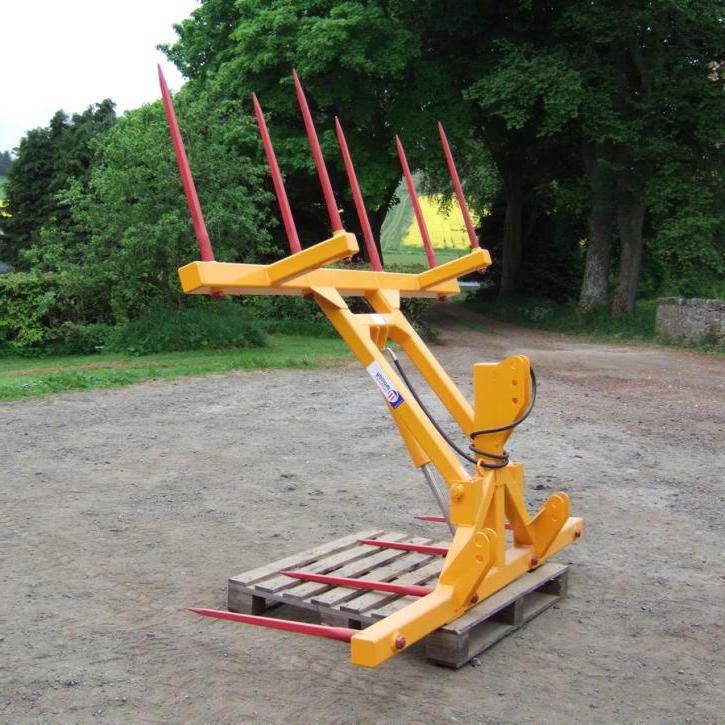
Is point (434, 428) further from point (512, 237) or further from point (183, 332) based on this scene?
point (512, 237)

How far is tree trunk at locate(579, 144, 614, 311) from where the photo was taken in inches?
906

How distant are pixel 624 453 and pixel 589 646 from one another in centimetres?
431

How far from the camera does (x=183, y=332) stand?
16500 mm

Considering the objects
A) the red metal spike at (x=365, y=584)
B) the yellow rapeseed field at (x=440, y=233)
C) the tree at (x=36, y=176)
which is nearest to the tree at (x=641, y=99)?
the red metal spike at (x=365, y=584)

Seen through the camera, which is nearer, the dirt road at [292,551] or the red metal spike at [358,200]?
the dirt road at [292,551]

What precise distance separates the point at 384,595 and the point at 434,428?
842 mm

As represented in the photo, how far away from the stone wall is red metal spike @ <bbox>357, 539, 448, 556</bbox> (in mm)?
14337

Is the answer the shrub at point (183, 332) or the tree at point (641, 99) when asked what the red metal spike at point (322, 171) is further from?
the tree at point (641, 99)

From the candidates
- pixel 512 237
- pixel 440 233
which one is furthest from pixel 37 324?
pixel 440 233

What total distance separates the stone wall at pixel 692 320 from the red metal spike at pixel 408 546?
14.3 metres

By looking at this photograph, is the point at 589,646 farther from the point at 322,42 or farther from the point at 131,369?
the point at 322,42

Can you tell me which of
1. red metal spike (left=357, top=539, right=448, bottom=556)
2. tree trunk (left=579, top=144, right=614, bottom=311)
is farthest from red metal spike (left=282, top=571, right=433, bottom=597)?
tree trunk (left=579, top=144, right=614, bottom=311)

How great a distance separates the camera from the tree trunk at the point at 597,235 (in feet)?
75.5

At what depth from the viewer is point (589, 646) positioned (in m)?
3.95
